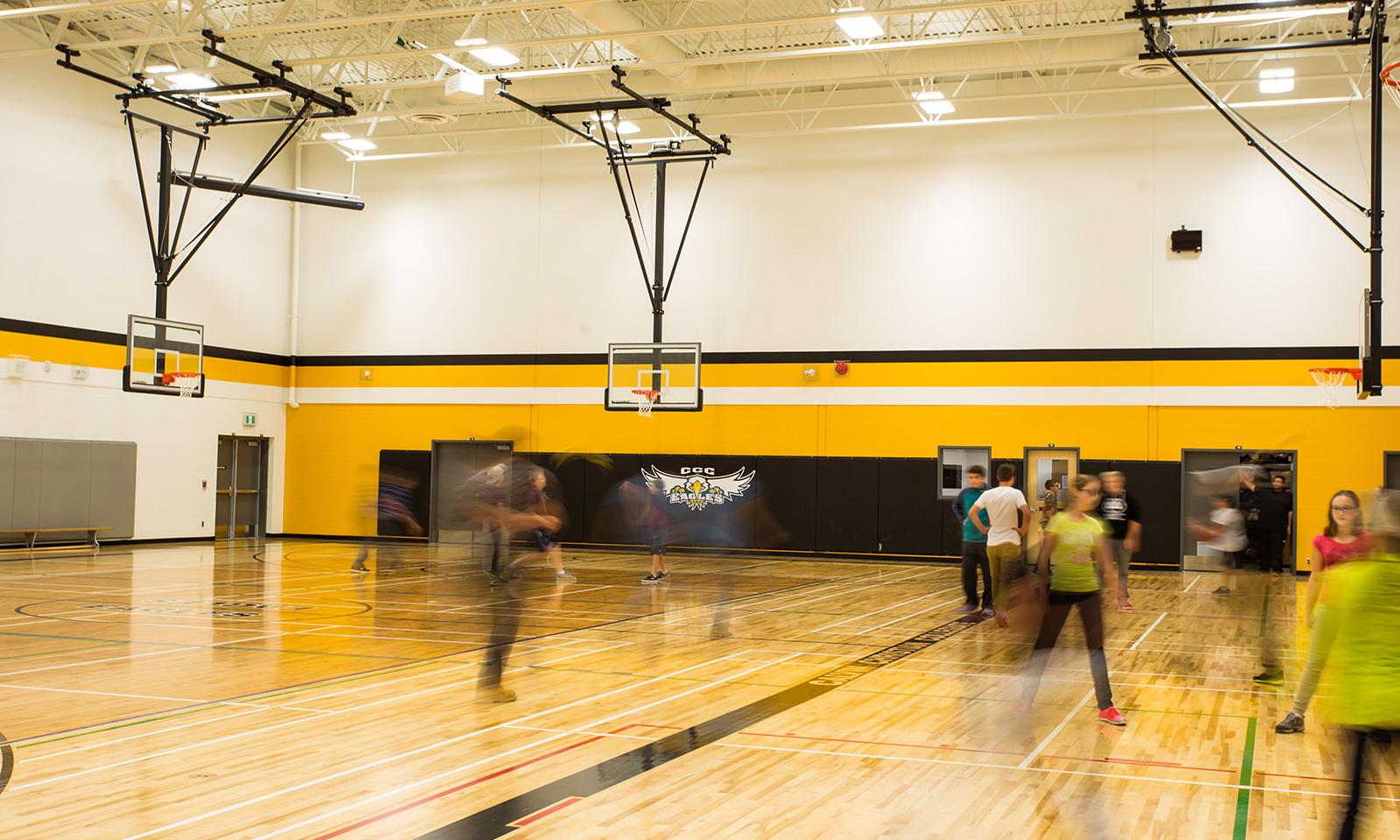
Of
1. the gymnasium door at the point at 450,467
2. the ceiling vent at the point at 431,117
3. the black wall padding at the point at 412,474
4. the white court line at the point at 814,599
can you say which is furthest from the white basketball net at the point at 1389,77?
the black wall padding at the point at 412,474

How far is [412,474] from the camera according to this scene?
2769 centimetres

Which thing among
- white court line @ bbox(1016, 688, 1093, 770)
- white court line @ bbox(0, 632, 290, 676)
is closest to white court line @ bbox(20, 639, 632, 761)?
white court line @ bbox(0, 632, 290, 676)

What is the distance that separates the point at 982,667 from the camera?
34.1ft

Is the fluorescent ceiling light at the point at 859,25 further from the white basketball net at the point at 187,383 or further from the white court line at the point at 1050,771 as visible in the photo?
the white basketball net at the point at 187,383

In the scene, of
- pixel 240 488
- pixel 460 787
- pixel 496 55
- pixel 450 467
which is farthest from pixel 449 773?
pixel 240 488

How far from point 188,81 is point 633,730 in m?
19.6

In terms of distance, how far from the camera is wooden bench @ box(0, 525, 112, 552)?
22328 mm

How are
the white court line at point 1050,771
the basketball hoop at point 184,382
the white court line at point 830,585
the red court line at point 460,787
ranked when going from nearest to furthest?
the red court line at point 460,787, the white court line at point 1050,771, the white court line at point 830,585, the basketball hoop at point 184,382

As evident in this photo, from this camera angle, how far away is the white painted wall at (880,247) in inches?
877

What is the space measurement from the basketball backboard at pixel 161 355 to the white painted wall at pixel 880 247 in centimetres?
523

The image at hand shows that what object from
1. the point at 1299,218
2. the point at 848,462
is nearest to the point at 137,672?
the point at 848,462

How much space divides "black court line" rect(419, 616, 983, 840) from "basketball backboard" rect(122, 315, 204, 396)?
16167 millimetres

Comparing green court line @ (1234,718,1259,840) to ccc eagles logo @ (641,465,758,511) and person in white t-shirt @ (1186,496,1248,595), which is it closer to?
person in white t-shirt @ (1186,496,1248,595)

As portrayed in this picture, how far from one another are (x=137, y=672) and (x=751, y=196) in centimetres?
1803
